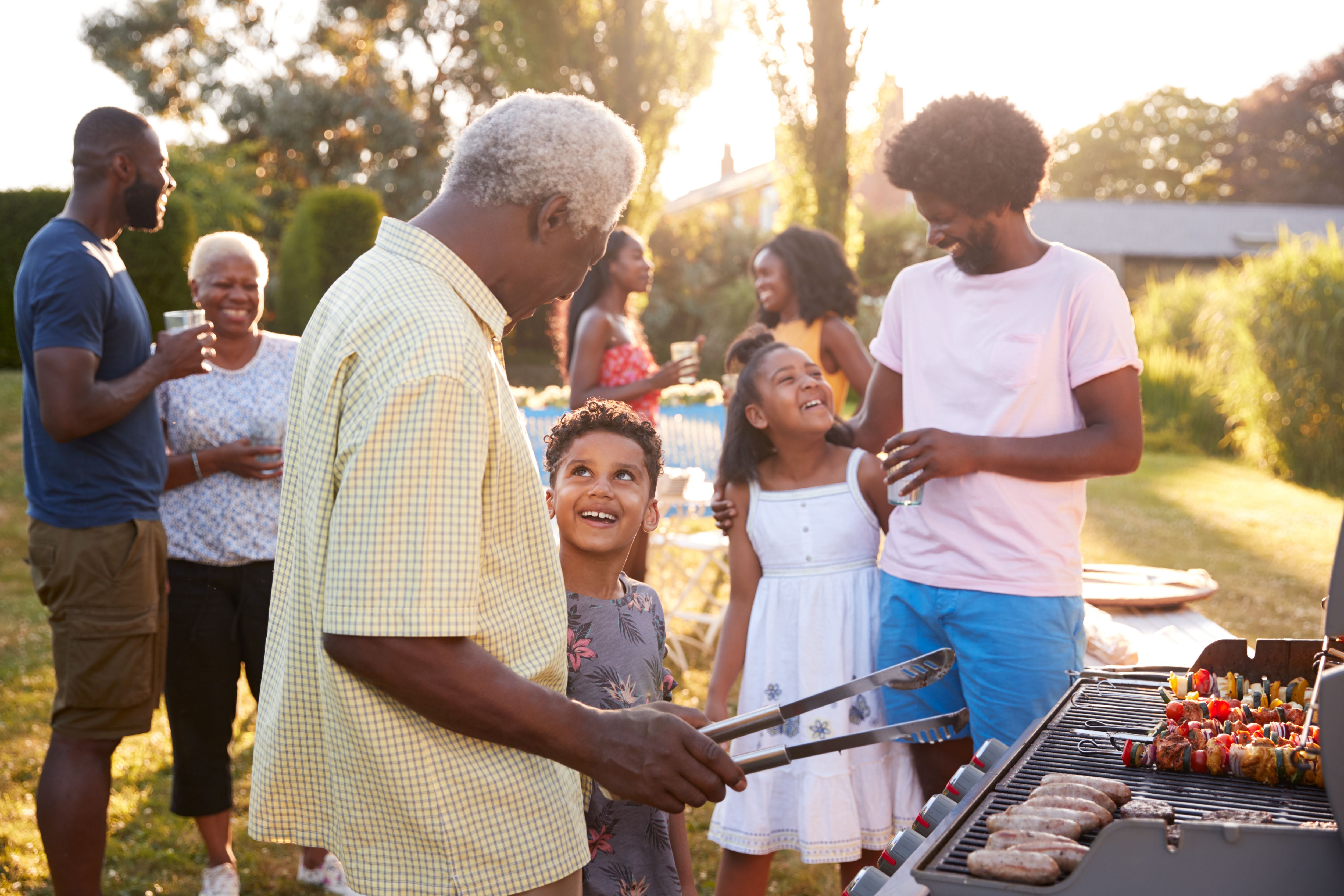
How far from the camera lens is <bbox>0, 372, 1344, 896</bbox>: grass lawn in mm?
3893

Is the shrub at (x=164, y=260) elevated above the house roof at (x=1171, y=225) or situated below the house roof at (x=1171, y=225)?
below

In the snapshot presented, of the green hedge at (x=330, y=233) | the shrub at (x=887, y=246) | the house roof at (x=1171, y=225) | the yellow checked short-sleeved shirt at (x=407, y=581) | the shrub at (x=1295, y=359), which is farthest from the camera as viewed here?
the house roof at (x=1171, y=225)

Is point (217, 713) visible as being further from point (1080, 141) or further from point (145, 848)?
point (1080, 141)

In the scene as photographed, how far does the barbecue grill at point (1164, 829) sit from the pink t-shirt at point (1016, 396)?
1.92ft

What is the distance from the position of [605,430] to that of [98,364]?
1.62 meters

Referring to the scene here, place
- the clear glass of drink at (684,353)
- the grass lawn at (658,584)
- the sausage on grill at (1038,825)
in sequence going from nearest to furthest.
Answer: the sausage on grill at (1038,825) → the grass lawn at (658,584) → the clear glass of drink at (684,353)

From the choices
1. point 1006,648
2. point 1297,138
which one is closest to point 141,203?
point 1006,648

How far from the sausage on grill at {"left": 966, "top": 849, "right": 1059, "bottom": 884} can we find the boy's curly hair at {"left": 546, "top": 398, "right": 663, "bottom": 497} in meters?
1.44

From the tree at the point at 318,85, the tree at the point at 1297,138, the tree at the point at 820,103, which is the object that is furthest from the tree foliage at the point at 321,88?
the tree at the point at 1297,138

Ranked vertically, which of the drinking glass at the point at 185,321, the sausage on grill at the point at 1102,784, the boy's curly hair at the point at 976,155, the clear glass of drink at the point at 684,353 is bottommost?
the sausage on grill at the point at 1102,784

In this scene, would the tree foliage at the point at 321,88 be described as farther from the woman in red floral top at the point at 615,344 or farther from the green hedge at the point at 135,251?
the woman in red floral top at the point at 615,344

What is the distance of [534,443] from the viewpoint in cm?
643

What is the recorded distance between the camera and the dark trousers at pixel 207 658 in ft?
11.6

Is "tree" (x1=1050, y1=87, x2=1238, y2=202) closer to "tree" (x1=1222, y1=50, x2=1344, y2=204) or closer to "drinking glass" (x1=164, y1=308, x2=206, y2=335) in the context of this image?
"tree" (x1=1222, y1=50, x2=1344, y2=204)
